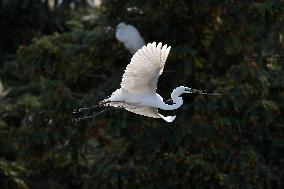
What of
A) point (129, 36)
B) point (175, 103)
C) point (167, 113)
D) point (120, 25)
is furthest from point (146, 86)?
point (120, 25)

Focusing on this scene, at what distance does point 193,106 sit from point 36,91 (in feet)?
9.04

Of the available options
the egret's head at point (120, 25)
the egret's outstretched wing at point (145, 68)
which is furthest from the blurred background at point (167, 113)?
the egret's outstretched wing at point (145, 68)

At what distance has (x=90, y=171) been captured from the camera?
11.2 meters

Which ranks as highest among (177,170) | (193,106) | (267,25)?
(267,25)

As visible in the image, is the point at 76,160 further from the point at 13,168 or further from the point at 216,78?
the point at 216,78

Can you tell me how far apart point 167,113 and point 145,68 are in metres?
2.53

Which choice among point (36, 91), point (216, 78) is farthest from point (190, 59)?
point (36, 91)

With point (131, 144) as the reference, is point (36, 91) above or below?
above

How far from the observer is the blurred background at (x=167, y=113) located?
10.1 m

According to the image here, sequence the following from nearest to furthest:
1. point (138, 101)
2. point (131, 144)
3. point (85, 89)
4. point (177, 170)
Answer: point (138, 101) < point (177, 170) < point (131, 144) < point (85, 89)

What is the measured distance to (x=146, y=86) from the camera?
8.13 metres

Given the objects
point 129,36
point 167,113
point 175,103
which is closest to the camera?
point 175,103

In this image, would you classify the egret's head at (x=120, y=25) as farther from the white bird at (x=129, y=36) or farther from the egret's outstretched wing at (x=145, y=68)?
the egret's outstretched wing at (x=145, y=68)

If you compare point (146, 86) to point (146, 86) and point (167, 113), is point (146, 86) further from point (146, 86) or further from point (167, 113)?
point (167, 113)
